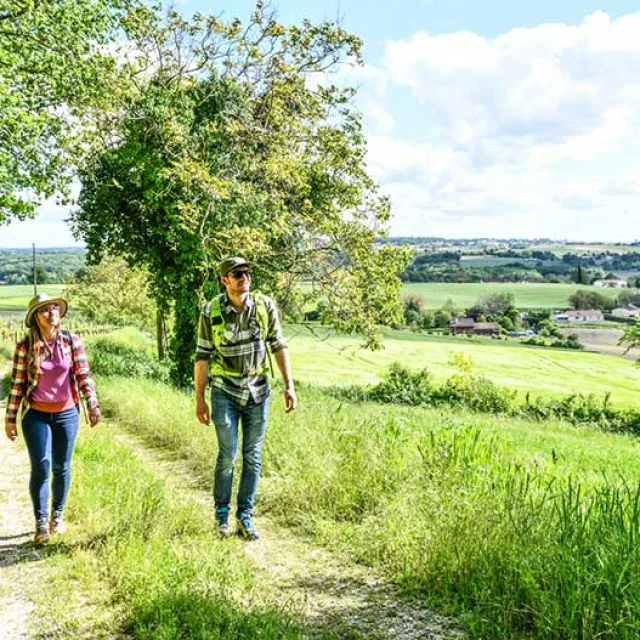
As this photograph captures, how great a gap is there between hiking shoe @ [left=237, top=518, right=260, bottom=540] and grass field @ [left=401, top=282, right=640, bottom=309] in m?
112

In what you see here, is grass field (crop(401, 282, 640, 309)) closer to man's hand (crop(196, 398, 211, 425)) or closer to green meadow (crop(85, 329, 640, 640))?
green meadow (crop(85, 329, 640, 640))

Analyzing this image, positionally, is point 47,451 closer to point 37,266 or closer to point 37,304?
point 37,304

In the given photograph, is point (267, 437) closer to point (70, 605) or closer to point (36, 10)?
point (70, 605)

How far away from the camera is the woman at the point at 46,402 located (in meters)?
5.22

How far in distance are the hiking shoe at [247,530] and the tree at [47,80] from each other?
44.1 feet

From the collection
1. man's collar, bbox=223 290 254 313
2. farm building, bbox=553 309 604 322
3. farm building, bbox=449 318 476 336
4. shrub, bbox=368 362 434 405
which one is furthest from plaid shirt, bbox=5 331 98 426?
farm building, bbox=553 309 604 322

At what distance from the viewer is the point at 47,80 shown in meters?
16.9

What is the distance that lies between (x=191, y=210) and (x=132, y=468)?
12.0 m

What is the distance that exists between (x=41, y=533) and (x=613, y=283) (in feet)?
514

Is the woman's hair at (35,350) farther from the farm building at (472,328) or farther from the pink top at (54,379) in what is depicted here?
the farm building at (472,328)

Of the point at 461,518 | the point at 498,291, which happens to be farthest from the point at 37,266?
the point at 498,291

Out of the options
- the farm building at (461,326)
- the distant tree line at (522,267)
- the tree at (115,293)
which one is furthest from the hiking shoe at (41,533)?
the distant tree line at (522,267)

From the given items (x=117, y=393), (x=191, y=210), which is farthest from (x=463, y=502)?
(x=191, y=210)

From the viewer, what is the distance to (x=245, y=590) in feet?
13.7
